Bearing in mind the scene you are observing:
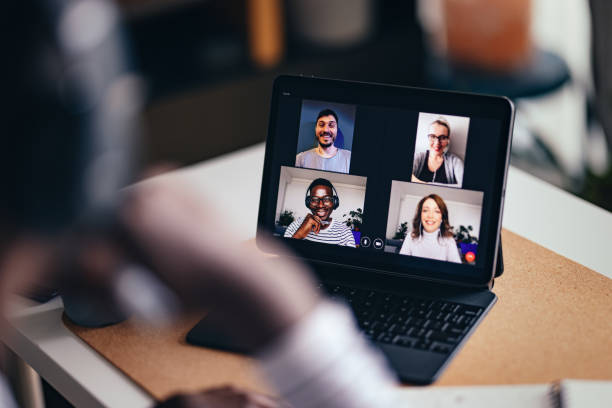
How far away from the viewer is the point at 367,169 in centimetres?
93

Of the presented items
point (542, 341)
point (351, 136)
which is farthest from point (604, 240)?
point (351, 136)

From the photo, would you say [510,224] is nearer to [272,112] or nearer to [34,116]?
[272,112]

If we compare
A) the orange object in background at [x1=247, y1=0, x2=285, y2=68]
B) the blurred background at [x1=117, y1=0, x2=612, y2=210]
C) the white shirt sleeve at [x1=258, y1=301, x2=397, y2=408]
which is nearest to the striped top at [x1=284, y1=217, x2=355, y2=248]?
the white shirt sleeve at [x1=258, y1=301, x2=397, y2=408]

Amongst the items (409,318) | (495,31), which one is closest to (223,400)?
(409,318)

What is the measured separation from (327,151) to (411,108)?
118 millimetres

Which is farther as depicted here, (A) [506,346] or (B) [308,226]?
(B) [308,226]

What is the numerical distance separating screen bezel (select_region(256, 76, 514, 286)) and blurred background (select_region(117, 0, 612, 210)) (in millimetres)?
1184

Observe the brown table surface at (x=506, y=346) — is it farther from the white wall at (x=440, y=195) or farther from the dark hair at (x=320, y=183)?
the dark hair at (x=320, y=183)

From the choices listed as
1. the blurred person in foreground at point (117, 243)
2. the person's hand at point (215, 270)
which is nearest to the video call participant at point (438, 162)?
the blurred person in foreground at point (117, 243)

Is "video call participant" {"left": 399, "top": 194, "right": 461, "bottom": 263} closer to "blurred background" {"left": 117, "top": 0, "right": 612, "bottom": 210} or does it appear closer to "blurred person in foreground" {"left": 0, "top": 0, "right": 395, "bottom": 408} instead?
"blurred person in foreground" {"left": 0, "top": 0, "right": 395, "bottom": 408}

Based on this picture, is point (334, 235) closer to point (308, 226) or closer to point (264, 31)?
point (308, 226)

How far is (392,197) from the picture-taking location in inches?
36.1

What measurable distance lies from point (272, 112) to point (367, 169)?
0.15 metres

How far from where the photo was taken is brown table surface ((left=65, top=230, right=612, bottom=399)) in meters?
0.79
